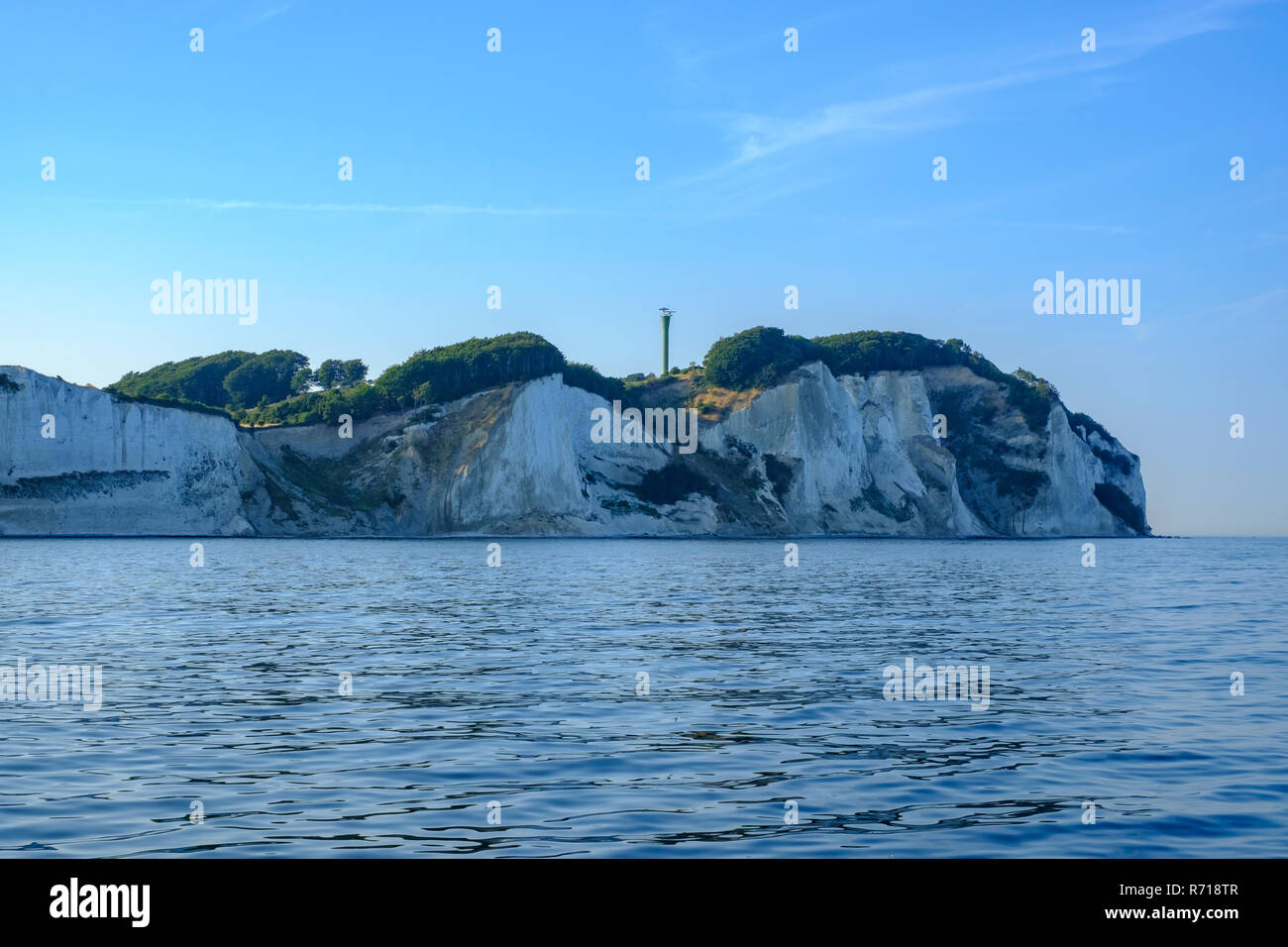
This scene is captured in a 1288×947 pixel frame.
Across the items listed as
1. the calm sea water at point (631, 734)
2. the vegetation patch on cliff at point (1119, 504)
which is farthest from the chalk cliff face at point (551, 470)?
the calm sea water at point (631, 734)

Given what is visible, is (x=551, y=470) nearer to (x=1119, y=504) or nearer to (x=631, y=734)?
(x=631, y=734)

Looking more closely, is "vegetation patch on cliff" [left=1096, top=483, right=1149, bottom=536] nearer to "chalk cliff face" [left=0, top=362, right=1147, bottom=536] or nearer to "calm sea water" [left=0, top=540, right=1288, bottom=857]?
"chalk cliff face" [left=0, top=362, right=1147, bottom=536]

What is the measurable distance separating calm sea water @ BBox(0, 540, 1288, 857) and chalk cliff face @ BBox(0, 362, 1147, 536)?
5872 centimetres

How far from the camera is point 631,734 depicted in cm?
1322

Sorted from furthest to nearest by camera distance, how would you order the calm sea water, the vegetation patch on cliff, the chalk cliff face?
1. the vegetation patch on cliff
2. the chalk cliff face
3. the calm sea water

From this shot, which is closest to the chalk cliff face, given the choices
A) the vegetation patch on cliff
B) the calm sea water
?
the vegetation patch on cliff

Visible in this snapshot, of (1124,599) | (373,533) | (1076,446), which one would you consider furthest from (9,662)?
(1076,446)

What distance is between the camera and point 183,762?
1132 cm

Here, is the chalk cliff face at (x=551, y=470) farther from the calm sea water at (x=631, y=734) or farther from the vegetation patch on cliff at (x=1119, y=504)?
the calm sea water at (x=631, y=734)

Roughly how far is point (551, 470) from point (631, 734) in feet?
287

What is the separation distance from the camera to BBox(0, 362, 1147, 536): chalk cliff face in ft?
277
